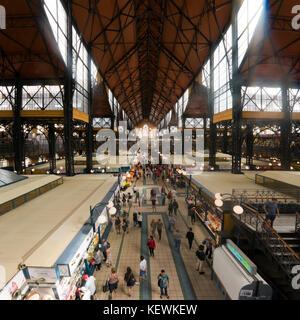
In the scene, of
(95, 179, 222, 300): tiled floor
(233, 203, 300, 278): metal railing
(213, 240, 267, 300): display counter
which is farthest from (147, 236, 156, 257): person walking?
(233, 203, 300, 278): metal railing

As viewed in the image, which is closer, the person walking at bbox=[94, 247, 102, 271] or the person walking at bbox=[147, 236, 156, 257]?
the person walking at bbox=[94, 247, 102, 271]

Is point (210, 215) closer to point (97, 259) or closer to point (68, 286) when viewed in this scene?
point (97, 259)

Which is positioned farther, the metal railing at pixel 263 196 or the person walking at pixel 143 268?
the metal railing at pixel 263 196

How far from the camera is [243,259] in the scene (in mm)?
6949

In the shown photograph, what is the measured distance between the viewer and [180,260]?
34.3 feet

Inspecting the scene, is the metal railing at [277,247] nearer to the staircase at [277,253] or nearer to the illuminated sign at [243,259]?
the staircase at [277,253]

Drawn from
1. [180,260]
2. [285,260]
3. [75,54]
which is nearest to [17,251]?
[180,260]

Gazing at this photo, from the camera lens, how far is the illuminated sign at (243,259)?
6.43 meters

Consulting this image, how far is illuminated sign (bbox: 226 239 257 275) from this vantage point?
6434mm

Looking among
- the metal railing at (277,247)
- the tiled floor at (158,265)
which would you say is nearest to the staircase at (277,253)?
the metal railing at (277,247)

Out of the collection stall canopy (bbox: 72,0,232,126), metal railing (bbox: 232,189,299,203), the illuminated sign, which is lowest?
the illuminated sign

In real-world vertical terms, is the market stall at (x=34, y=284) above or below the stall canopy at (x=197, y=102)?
below

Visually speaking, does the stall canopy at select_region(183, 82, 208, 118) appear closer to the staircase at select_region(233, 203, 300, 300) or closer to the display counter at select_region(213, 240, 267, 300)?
the staircase at select_region(233, 203, 300, 300)
